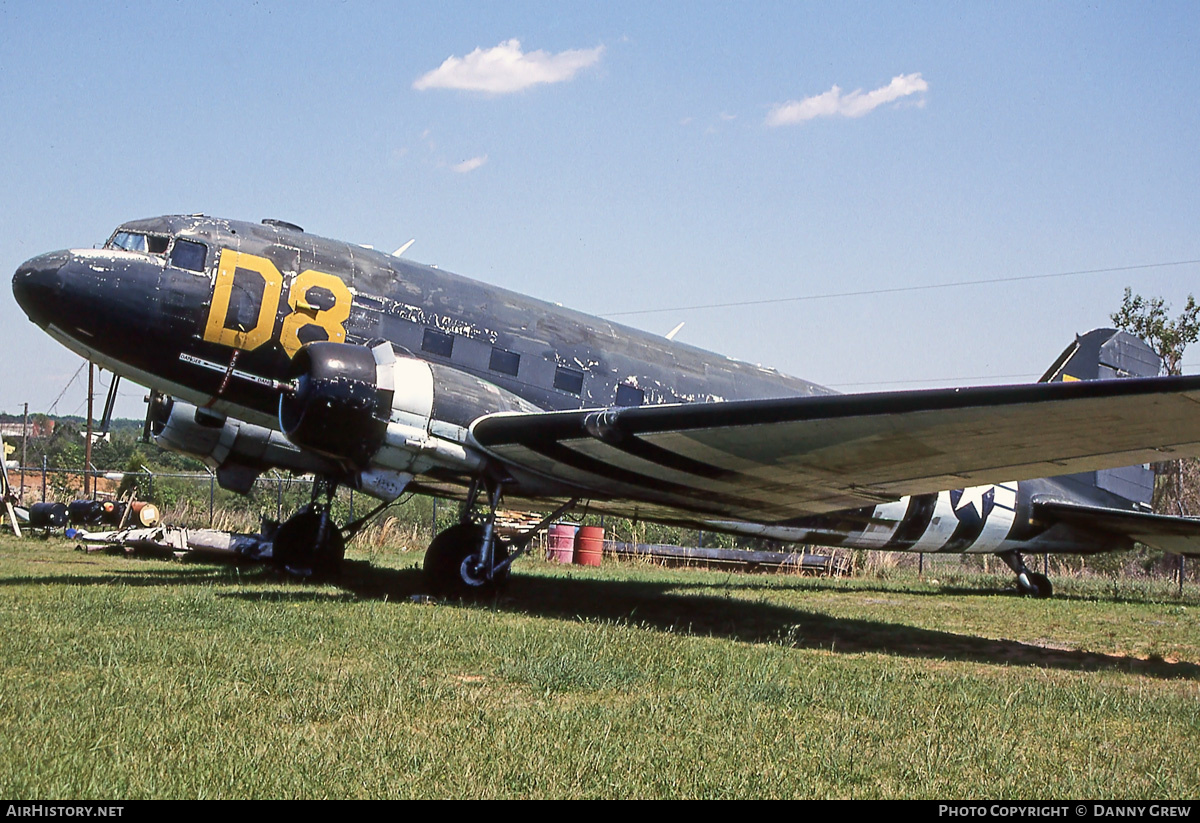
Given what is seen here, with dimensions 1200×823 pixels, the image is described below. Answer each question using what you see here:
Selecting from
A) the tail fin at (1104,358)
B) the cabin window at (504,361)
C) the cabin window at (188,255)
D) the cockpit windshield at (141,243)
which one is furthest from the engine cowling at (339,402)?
the tail fin at (1104,358)

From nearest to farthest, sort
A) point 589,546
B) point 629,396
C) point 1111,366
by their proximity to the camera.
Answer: point 629,396 → point 1111,366 → point 589,546

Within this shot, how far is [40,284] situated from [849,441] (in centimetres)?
827

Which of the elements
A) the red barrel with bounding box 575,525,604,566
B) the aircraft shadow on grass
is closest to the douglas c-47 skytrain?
the aircraft shadow on grass

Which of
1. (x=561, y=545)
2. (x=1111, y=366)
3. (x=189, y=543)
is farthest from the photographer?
(x=561, y=545)

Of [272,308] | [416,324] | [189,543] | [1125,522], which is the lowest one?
[189,543]

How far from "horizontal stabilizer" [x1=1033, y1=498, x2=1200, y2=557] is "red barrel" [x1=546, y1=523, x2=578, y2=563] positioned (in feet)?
35.0

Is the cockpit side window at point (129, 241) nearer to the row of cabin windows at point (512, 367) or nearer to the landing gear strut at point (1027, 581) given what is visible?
the row of cabin windows at point (512, 367)

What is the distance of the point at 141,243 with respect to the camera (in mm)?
10758

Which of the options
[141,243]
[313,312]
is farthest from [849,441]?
[141,243]

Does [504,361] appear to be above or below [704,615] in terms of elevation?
above

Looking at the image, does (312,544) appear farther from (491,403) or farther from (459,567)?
(491,403)

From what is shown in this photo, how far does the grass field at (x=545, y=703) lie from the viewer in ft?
13.1

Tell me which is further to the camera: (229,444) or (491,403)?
(229,444)
